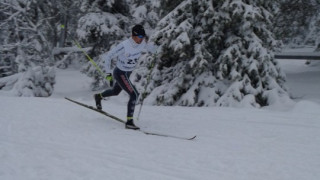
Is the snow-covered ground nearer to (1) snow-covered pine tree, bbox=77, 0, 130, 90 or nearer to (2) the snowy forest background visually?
(2) the snowy forest background

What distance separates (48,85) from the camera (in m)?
16.6

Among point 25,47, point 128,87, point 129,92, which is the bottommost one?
point 129,92

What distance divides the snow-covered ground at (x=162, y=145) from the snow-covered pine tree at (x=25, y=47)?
6812mm

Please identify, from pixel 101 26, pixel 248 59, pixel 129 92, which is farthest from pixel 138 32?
pixel 101 26

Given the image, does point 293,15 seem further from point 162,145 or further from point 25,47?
point 25,47

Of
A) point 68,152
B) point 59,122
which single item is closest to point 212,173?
point 68,152

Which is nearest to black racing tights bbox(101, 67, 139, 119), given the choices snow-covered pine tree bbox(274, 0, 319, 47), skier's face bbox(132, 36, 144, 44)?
skier's face bbox(132, 36, 144, 44)

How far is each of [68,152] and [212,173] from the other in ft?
7.46

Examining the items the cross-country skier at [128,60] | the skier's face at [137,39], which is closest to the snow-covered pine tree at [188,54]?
the cross-country skier at [128,60]

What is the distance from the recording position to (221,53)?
10.9 metres

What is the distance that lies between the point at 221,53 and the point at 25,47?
33.7 ft

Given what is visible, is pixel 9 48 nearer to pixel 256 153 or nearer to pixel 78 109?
pixel 78 109

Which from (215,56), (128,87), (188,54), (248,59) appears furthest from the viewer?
(215,56)

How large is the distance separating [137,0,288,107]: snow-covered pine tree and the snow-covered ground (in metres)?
1.49
